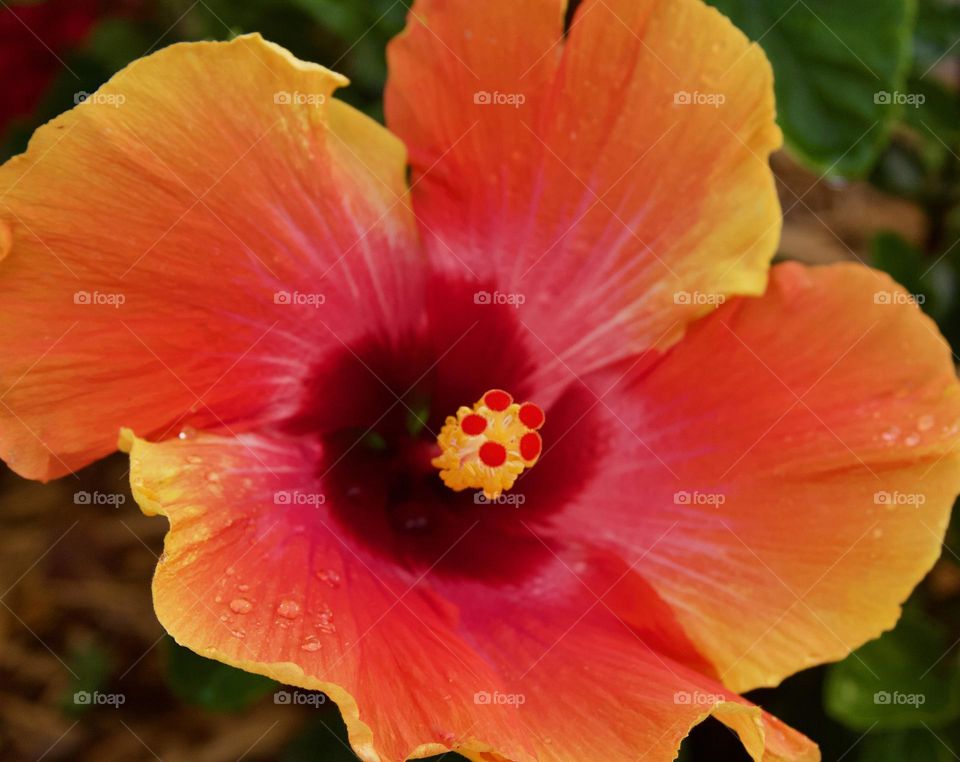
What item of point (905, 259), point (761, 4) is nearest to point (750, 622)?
point (761, 4)

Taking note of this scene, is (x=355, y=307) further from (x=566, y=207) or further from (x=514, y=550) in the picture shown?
(x=514, y=550)

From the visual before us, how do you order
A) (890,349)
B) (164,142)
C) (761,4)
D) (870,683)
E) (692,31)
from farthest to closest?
(870,683)
(761,4)
(890,349)
(692,31)
(164,142)

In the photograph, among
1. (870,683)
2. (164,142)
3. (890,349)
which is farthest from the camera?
(870,683)

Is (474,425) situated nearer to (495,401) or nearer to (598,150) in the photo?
(495,401)

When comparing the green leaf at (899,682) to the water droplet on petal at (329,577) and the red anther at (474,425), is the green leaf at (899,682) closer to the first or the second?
the red anther at (474,425)

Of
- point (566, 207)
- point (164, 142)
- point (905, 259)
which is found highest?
point (164, 142)

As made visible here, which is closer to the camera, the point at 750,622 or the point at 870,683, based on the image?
the point at 750,622

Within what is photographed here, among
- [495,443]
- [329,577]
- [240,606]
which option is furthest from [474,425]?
[240,606]

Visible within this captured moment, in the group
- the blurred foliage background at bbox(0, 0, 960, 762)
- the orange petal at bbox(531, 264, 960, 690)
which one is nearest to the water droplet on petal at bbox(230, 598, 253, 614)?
the orange petal at bbox(531, 264, 960, 690)
